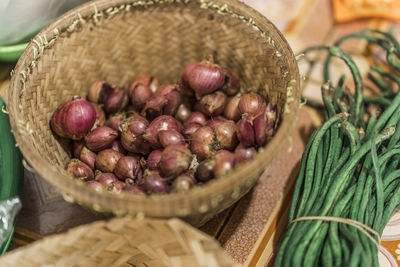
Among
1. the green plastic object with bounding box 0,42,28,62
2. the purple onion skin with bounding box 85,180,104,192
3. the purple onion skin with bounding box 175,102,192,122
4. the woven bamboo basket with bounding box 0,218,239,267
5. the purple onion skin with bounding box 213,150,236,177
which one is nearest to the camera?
the woven bamboo basket with bounding box 0,218,239,267

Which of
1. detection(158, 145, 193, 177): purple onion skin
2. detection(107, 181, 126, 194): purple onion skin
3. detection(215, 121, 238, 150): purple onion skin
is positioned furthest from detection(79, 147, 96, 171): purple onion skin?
detection(215, 121, 238, 150): purple onion skin

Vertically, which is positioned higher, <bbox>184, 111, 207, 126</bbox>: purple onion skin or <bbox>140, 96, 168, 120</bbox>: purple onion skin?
<bbox>140, 96, 168, 120</bbox>: purple onion skin

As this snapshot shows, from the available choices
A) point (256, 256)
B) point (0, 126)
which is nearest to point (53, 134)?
point (0, 126)

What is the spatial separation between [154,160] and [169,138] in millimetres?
64

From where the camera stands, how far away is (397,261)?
94 cm

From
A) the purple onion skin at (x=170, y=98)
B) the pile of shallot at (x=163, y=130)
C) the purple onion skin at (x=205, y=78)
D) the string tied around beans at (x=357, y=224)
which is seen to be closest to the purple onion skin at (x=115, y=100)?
the pile of shallot at (x=163, y=130)

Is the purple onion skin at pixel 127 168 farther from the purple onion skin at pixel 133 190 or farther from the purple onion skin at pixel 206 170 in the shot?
the purple onion skin at pixel 206 170

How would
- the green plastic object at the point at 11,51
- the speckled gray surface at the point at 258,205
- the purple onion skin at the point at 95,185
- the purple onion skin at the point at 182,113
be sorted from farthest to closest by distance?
the green plastic object at the point at 11,51 < the purple onion skin at the point at 182,113 < the speckled gray surface at the point at 258,205 < the purple onion skin at the point at 95,185

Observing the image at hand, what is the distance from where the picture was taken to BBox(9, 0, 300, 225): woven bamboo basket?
74cm

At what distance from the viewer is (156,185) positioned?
0.82 m

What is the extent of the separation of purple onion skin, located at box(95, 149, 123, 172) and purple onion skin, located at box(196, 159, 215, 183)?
0.24 meters

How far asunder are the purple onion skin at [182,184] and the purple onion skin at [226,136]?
0.41 ft

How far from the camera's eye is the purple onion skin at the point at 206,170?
2.66 feet

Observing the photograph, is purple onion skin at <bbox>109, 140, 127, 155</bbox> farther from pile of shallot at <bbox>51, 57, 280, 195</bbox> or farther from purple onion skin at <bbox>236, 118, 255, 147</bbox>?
purple onion skin at <bbox>236, 118, 255, 147</bbox>
